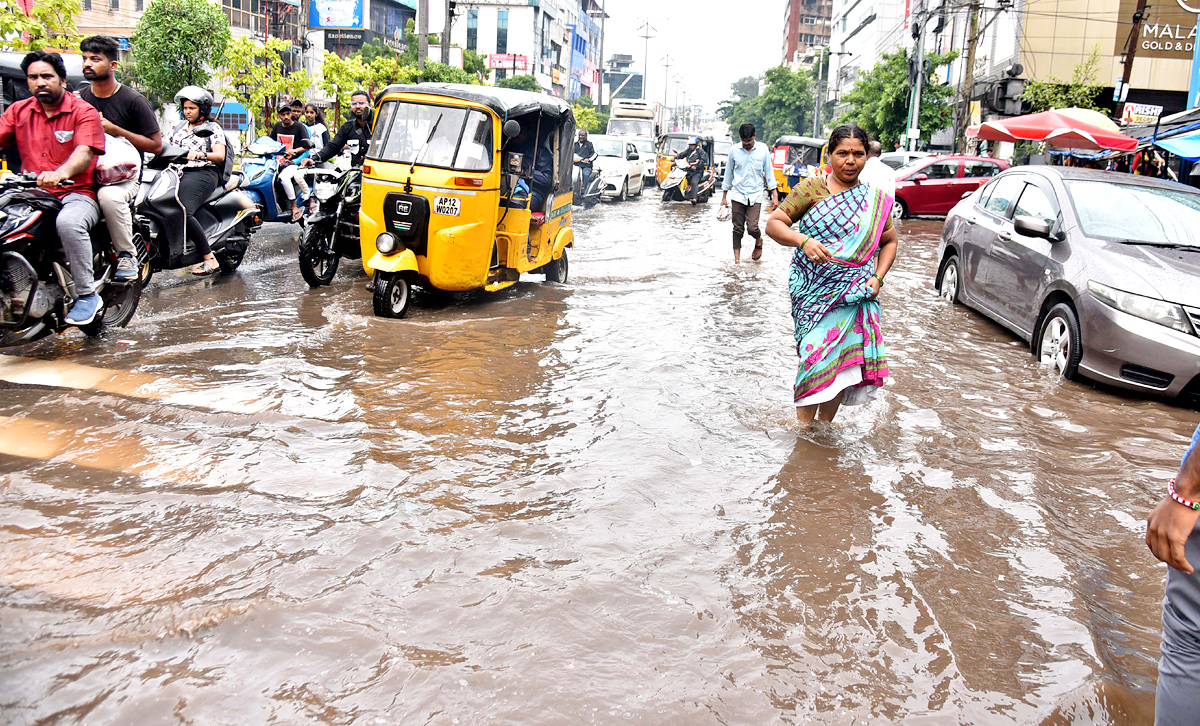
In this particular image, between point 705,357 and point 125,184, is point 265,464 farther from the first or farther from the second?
point 705,357

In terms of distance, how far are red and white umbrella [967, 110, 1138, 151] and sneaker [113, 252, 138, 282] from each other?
626 inches

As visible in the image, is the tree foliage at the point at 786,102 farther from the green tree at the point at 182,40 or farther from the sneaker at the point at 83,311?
the sneaker at the point at 83,311

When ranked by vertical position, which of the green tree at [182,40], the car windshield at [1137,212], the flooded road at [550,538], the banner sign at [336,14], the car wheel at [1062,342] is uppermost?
the banner sign at [336,14]

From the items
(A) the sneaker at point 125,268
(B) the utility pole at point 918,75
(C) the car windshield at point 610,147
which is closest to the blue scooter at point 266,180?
(A) the sneaker at point 125,268

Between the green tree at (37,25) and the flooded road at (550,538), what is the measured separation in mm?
11360

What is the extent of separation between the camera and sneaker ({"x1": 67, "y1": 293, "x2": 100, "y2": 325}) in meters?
6.03

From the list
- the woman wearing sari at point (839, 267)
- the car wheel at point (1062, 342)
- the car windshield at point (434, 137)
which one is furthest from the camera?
the car windshield at point (434, 137)

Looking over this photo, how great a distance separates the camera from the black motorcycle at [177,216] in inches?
290

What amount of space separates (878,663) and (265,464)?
2878 millimetres

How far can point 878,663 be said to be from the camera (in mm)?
3096

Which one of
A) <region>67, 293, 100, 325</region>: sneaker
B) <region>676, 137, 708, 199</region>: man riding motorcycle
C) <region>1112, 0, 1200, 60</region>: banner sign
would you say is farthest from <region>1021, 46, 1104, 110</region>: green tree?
<region>67, 293, 100, 325</region>: sneaker

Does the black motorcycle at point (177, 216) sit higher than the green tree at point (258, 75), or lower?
lower

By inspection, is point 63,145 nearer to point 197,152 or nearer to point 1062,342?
point 197,152

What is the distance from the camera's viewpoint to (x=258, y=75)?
26656 millimetres
